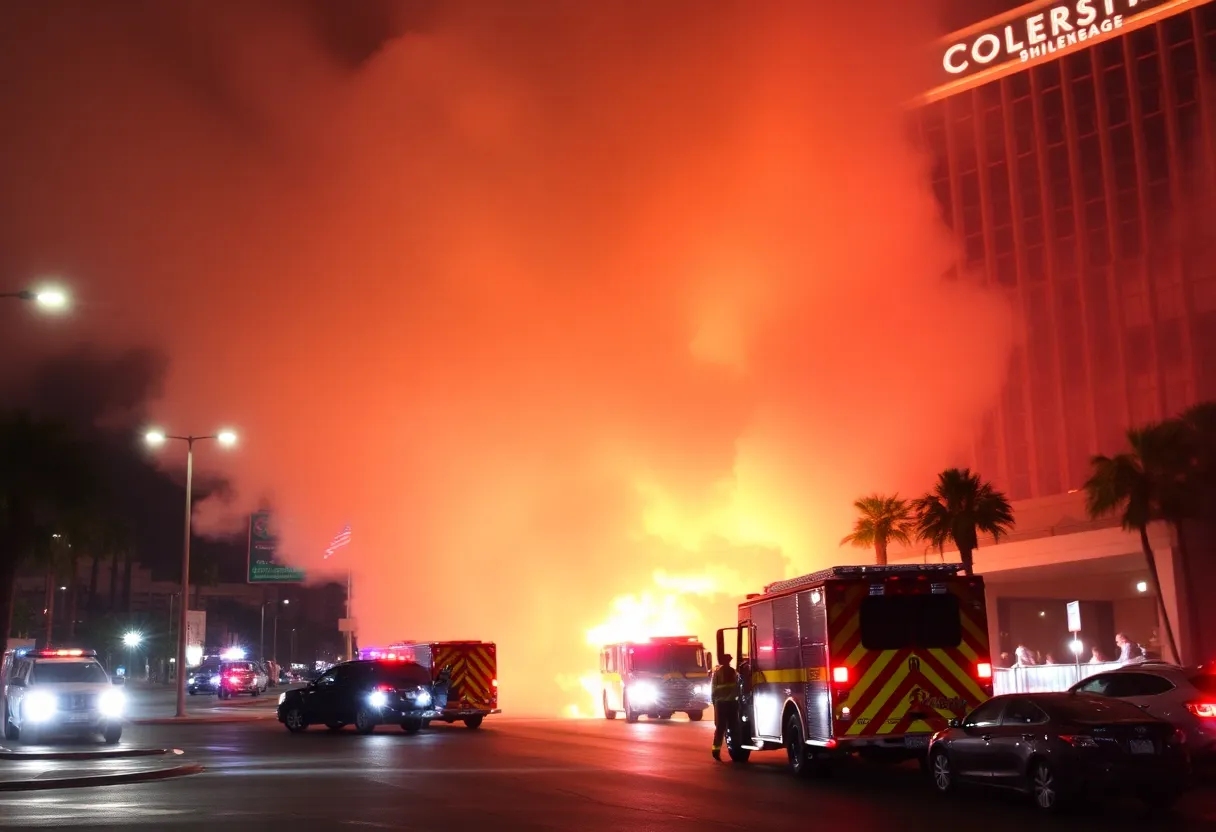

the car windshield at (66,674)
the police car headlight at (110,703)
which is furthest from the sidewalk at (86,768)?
the car windshield at (66,674)

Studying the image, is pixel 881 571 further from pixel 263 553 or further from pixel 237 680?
pixel 237 680

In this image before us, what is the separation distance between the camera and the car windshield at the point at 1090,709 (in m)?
13.8

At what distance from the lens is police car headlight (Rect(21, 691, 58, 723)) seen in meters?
25.3

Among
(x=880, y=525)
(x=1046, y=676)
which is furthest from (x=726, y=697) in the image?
(x=880, y=525)

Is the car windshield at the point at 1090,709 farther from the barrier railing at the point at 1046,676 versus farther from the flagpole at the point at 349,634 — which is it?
the flagpole at the point at 349,634

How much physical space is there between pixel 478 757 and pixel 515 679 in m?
28.9

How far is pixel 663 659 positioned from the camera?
3475 cm

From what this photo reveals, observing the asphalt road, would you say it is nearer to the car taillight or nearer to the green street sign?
the car taillight

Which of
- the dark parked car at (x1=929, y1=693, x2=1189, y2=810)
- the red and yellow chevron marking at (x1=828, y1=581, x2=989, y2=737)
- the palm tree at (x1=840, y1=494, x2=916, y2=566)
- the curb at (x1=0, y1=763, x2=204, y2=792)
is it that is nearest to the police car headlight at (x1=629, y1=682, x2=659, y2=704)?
the palm tree at (x1=840, y1=494, x2=916, y2=566)

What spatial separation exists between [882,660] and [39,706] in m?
17.5

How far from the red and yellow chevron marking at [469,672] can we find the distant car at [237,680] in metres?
29.7

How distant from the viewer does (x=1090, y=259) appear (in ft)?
264

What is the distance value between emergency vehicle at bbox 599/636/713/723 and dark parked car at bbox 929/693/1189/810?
64.7 feet

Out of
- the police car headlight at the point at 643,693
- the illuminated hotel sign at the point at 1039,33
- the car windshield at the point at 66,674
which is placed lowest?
the police car headlight at the point at 643,693
